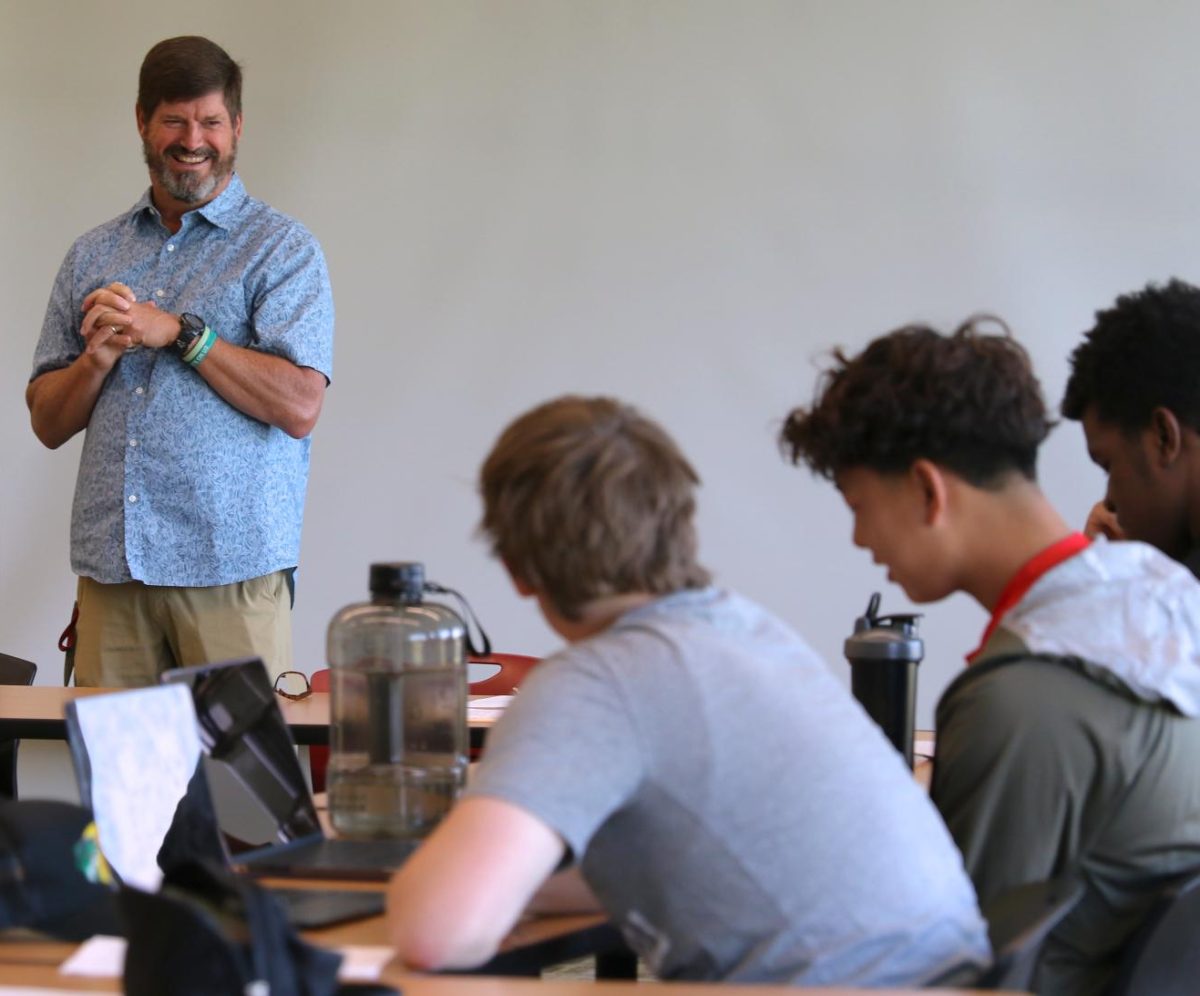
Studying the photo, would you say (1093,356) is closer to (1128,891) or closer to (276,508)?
(1128,891)

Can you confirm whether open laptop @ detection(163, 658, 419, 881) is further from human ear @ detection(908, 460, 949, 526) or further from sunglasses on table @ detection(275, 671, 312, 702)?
sunglasses on table @ detection(275, 671, 312, 702)

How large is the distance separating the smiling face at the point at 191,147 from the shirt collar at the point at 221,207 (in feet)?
0.05

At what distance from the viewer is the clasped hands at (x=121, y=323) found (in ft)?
8.96

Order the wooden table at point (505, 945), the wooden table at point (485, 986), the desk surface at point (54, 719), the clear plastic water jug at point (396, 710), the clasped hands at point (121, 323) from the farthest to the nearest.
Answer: the clasped hands at point (121, 323)
the desk surface at point (54, 719)
the clear plastic water jug at point (396, 710)
the wooden table at point (505, 945)
the wooden table at point (485, 986)

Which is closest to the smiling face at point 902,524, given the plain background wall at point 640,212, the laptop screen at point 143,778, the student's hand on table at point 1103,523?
the laptop screen at point 143,778

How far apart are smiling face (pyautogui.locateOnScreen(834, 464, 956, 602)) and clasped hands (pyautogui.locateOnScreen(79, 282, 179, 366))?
5.06 feet

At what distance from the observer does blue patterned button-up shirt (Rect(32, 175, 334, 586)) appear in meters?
2.84

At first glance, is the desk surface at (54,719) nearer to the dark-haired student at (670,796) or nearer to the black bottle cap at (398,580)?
the black bottle cap at (398,580)

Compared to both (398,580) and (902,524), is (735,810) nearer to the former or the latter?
(902,524)

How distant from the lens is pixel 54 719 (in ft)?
7.80

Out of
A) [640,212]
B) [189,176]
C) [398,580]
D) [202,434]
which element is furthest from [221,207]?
[398,580]

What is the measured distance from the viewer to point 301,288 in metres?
→ 2.91

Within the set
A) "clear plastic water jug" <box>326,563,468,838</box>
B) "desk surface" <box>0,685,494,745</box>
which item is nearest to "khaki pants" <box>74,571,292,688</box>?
"desk surface" <box>0,685,494,745</box>

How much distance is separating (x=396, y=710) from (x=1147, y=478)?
963 mm
